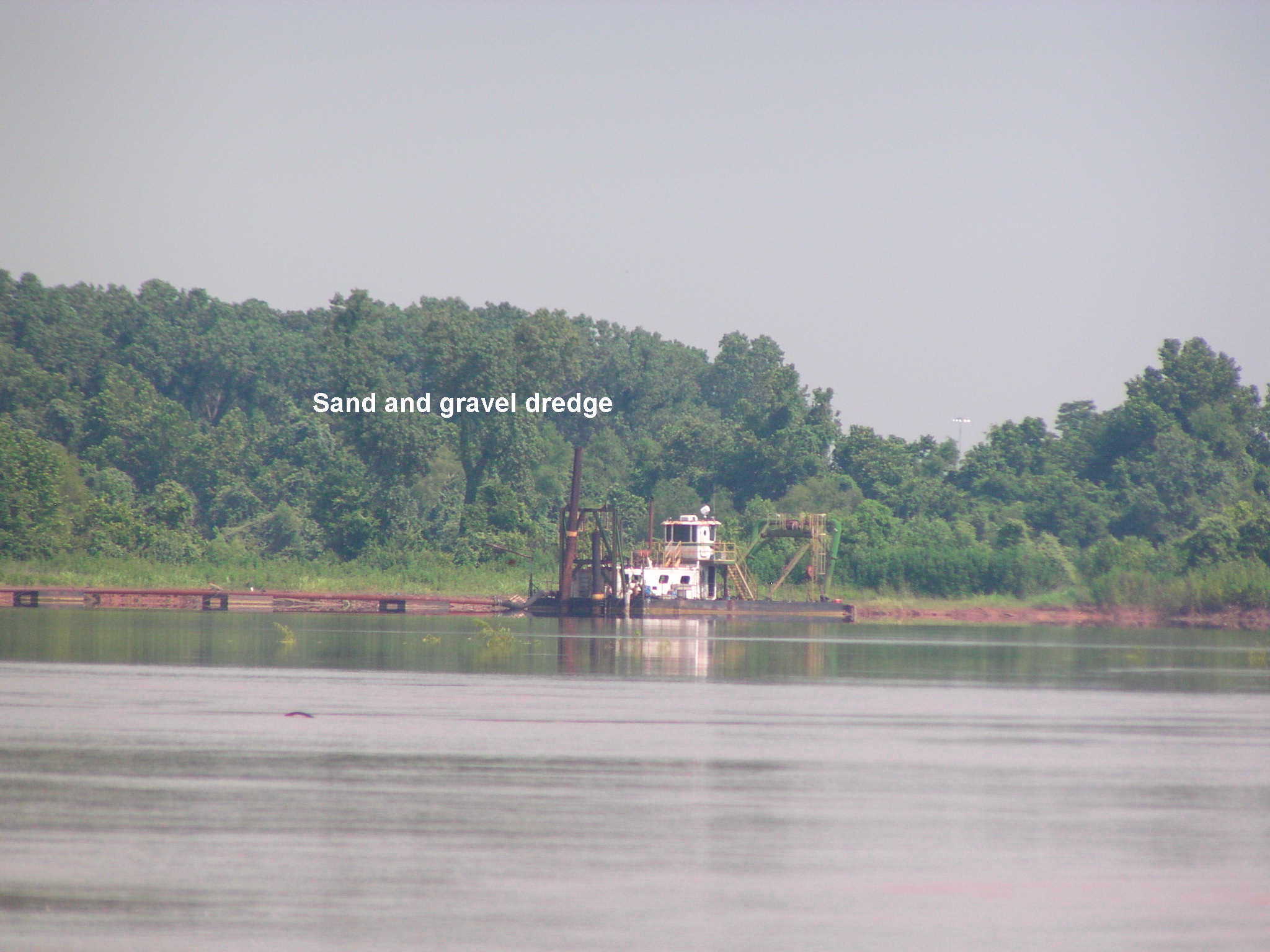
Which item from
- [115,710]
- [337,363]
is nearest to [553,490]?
[337,363]

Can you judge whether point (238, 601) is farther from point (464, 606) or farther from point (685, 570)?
point (685, 570)

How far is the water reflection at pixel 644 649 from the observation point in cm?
4047

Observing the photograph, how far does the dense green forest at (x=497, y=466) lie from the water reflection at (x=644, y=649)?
1937 centimetres

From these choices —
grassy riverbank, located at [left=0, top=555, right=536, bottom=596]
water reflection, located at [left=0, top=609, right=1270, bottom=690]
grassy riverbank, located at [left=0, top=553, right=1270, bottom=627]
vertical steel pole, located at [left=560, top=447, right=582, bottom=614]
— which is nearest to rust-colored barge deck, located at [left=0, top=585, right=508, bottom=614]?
grassy riverbank, located at [left=0, top=555, right=536, bottom=596]

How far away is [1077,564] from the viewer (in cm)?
9862

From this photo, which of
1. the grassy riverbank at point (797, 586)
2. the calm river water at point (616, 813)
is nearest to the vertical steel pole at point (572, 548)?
the grassy riverbank at point (797, 586)

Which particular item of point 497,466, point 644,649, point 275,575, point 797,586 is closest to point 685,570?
point 797,586

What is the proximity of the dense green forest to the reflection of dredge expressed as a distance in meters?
6.45

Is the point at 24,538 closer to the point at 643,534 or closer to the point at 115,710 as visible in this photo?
the point at 643,534

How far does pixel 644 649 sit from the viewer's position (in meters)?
53.3

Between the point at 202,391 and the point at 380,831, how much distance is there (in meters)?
123

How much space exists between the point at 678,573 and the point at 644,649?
34.0 m

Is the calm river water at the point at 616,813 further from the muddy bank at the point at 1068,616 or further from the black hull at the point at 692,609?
the muddy bank at the point at 1068,616

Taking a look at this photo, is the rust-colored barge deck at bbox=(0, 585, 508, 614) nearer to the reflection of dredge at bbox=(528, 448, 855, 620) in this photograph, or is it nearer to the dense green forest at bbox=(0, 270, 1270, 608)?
the reflection of dredge at bbox=(528, 448, 855, 620)
